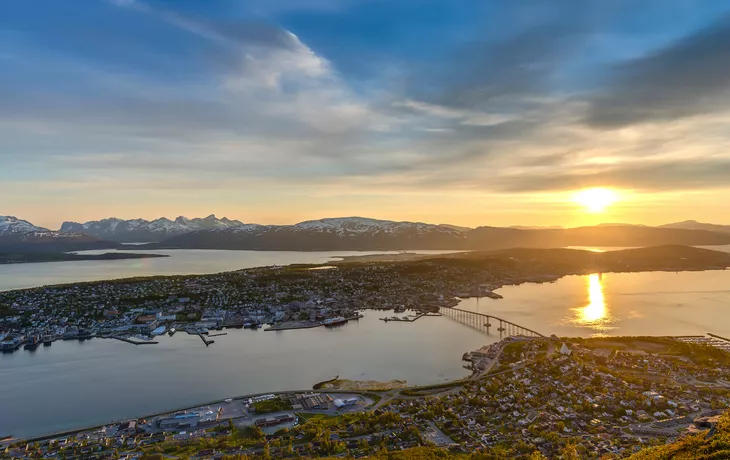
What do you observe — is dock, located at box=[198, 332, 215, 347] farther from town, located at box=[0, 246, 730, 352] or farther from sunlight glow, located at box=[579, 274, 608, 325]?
sunlight glow, located at box=[579, 274, 608, 325]

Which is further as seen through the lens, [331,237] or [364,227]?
[364,227]

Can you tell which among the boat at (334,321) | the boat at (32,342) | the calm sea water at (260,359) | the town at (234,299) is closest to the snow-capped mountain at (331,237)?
the town at (234,299)

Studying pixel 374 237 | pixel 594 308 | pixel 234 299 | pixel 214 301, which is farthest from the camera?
pixel 374 237

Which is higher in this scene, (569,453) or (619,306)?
(619,306)

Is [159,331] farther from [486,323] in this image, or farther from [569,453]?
[569,453]

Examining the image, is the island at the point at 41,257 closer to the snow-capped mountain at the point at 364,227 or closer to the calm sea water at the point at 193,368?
the snow-capped mountain at the point at 364,227

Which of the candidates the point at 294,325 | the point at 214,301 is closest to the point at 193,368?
the point at 294,325

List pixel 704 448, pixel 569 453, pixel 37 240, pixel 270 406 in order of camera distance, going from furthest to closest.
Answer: pixel 37 240 < pixel 270 406 < pixel 569 453 < pixel 704 448

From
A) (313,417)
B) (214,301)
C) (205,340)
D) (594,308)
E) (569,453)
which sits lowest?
(205,340)
